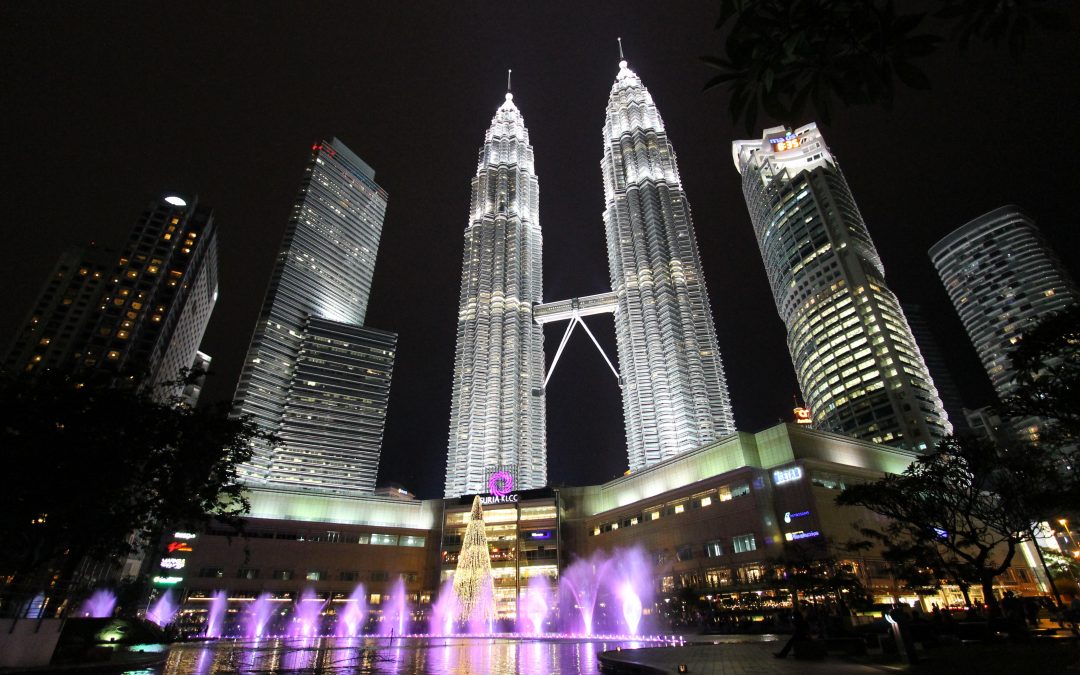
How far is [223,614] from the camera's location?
78938 millimetres

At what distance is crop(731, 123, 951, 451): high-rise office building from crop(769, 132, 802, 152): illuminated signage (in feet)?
0.96

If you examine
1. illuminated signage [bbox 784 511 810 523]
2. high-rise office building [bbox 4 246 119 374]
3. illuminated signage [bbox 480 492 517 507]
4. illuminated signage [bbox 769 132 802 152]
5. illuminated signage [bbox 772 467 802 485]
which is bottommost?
illuminated signage [bbox 784 511 810 523]

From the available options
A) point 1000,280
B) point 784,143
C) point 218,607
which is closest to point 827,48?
point 218,607

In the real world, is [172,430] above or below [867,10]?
above

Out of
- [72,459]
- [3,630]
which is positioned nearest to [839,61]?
[3,630]

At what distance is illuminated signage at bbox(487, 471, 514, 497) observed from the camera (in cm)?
9264

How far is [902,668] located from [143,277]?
12054 cm

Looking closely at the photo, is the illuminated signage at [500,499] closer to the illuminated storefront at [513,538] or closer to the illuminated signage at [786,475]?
the illuminated storefront at [513,538]

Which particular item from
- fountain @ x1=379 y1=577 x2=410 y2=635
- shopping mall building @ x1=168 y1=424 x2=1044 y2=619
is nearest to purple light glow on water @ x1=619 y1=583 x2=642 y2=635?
shopping mall building @ x1=168 y1=424 x2=1044 y2=619

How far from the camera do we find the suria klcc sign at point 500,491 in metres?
92.1

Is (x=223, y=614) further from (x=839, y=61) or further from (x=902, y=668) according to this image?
(x=839, y=61)

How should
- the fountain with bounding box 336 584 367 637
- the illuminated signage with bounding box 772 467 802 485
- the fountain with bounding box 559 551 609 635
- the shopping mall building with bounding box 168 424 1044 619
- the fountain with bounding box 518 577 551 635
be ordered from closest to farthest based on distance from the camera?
the shopping mall building with bounding box 168 424 1044 619
the illuminated signage with bounding box 772 467 802 485
the fountain with bounding box 518 577 551 635
the fountain with bounding box 559 551 609 635
the fountain with bounding box 336 584 367 637

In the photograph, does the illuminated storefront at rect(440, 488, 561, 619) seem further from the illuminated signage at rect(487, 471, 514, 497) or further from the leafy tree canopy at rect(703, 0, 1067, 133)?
the leafy tree canopy at rect(703, 0, 1067, 133)

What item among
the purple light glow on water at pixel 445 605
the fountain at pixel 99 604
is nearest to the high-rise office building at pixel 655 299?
the purple light glow on water at pixel 445 605
